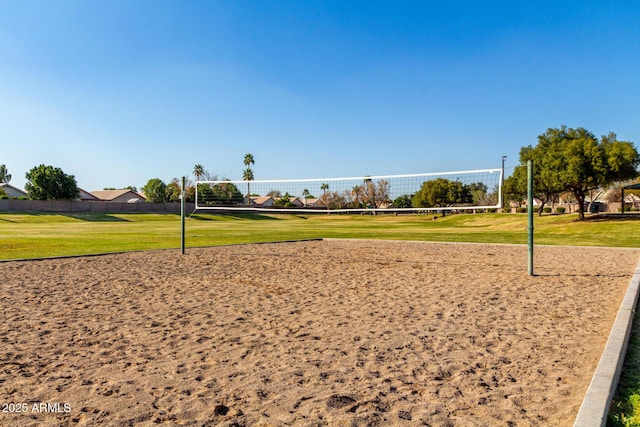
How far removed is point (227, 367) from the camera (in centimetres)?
402

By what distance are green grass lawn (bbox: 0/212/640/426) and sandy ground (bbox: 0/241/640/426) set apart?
13.7 inches

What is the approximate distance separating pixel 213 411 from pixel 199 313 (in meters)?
3.11

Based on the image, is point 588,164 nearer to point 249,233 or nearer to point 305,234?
point 305,234

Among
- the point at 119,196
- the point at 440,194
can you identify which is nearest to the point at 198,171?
the point at 119,196

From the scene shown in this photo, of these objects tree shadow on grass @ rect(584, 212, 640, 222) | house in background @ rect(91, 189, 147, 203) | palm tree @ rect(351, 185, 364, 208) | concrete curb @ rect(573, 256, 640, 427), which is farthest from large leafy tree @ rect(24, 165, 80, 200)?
concrete curb @ rect(573, 256, 640, 427)

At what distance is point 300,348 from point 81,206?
218 ft

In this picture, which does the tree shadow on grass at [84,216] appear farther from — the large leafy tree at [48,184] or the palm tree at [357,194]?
the palm tree at [357,194]

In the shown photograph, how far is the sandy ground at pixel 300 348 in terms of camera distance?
319cm

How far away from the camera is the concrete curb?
286cm

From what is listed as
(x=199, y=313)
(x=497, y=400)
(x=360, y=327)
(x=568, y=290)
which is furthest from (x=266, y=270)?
(x=497, y=400)

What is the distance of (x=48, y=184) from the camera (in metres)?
67.1

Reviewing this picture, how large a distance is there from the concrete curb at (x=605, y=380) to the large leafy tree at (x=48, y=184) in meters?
76.0

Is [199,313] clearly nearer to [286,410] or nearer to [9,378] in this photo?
[9,378]

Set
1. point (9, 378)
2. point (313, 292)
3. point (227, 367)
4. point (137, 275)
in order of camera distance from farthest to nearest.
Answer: point (137, 275), point (313, 292), point (227, 367), point (9, 378)
